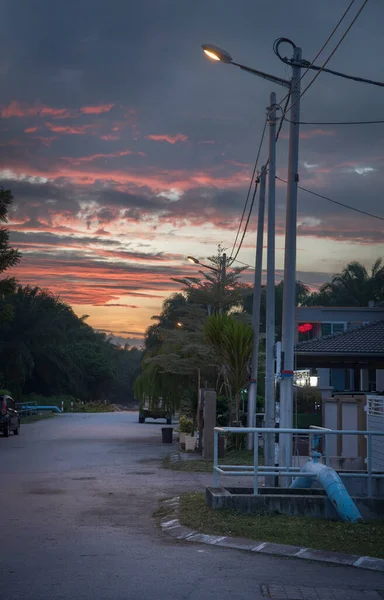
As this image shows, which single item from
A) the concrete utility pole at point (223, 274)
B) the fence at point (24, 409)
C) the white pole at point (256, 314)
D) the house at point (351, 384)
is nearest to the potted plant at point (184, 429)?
the white pole at point (256, 314)

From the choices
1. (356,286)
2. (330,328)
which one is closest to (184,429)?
(330,328)

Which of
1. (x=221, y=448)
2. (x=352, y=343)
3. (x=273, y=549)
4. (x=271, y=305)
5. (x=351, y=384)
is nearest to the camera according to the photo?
(x=273, y=549)

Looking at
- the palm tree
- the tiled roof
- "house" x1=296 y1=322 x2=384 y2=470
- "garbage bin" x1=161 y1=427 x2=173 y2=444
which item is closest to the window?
"house" x1=296 y1=322 x2=384 y2=470

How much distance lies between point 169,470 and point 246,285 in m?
14.4

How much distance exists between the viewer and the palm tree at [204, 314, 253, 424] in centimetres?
2477

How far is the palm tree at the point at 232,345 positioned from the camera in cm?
2477

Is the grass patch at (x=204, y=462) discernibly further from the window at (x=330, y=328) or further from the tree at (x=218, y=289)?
the window at (x=330, y=328)

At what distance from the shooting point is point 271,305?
61.6 ft

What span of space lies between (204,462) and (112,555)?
525 inches

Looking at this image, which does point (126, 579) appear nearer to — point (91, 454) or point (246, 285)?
point (91, 454)

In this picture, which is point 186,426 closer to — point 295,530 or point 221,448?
point 221,448

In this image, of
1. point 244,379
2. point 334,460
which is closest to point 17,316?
point 244,379

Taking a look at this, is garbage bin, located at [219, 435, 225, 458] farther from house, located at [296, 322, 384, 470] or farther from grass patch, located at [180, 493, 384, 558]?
grass patch, located at [180, 493, 384, 558]

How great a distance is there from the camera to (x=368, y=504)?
1180 cm
